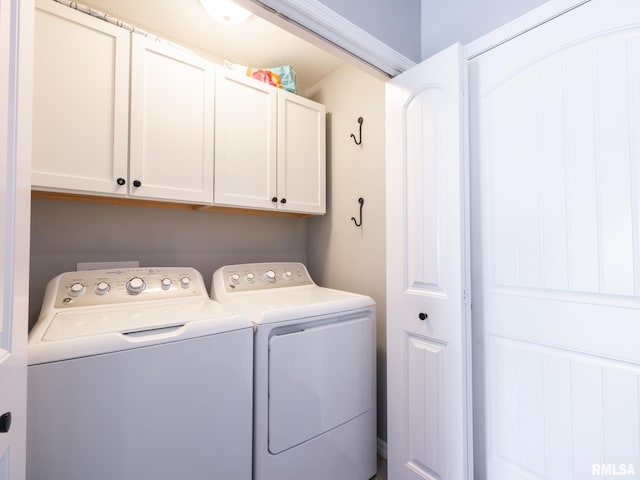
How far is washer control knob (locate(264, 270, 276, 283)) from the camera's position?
190 cm

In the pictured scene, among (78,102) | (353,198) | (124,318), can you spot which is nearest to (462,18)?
(353,198)

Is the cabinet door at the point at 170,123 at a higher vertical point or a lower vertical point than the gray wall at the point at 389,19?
lower

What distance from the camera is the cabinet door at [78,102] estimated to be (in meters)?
1.21

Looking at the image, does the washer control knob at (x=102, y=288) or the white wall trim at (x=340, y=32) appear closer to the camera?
the white wall trim at (x=340, y=32)

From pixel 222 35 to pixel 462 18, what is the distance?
1391mm

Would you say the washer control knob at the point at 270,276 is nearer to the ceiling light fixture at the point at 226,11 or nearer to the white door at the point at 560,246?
the white door at the point at 560,246

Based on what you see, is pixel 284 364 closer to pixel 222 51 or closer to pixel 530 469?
pixel 530 469

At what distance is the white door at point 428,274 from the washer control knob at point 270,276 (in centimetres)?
80

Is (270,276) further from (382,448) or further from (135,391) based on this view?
(382,448)

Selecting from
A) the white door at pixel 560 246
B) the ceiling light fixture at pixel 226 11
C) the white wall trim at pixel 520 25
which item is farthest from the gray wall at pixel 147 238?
the white wall trim at pixel 520 25

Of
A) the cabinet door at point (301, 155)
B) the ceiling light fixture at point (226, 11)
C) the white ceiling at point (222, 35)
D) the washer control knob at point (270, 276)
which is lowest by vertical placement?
the washer control knob at point (270, 276)

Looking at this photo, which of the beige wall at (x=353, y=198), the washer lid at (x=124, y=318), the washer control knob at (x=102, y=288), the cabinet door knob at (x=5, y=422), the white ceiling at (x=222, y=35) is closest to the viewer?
the cabinet door knob at (x=5, y=422)

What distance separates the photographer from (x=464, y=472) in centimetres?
117

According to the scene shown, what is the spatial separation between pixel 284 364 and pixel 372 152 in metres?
1.39
